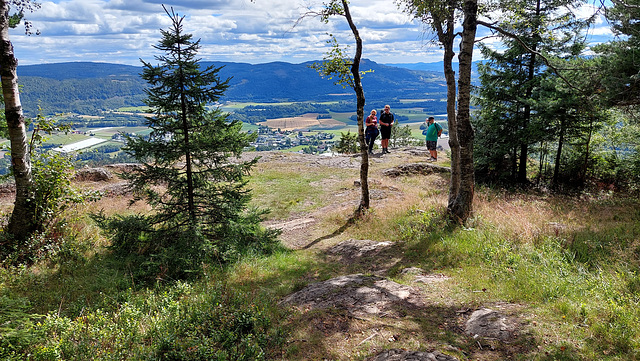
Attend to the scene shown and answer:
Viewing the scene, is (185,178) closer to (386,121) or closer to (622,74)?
(622,74)

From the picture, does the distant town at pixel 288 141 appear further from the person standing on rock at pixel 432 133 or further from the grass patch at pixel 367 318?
the grass patch at pixel 367 318

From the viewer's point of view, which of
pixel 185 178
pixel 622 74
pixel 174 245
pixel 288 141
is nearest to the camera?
pixel 174 245

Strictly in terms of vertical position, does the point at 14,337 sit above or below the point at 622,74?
below

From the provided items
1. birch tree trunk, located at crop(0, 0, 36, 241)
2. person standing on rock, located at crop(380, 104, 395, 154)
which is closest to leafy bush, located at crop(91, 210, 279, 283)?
birch tree trunk, located at crop(0, 0, 36, 241)

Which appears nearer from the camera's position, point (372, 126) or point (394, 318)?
point (394, 318)

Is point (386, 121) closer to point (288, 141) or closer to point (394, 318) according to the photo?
point (394, 318)

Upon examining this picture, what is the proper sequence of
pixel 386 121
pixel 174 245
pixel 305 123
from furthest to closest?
pixel 305 123 → pixel 386 121 → pixel 174 245

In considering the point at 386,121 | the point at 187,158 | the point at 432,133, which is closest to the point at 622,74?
the point at 432,133

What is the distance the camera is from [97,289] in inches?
277

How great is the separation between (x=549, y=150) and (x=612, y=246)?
1119 centimetres

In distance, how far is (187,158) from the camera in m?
8.35

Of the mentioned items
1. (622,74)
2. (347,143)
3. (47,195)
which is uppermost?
(622,74)

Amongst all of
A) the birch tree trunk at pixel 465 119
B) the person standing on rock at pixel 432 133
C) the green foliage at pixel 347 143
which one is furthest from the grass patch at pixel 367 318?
the green foliage at pixel 347 143

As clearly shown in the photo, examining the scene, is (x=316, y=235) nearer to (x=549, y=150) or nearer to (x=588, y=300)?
(x=588, y=300)
